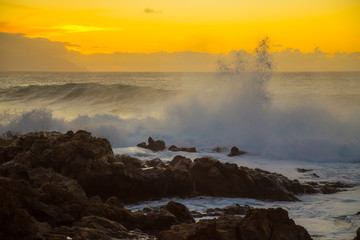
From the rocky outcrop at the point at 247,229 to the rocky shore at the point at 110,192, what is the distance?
0.01 metres

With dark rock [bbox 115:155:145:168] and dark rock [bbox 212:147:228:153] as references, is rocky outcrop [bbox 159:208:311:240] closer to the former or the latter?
dark rock [bbox 115:155:145:168]

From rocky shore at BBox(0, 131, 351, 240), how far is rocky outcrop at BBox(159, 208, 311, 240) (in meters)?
0.01

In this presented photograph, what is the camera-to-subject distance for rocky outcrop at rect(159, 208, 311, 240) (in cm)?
578

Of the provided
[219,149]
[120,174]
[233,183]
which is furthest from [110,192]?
[219,149]

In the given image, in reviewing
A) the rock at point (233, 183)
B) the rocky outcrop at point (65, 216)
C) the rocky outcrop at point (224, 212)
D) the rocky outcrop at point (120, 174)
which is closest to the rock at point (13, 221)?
the rocky outcrop at point (65, 216)

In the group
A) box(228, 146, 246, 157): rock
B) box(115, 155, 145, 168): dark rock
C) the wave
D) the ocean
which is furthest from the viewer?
the wave

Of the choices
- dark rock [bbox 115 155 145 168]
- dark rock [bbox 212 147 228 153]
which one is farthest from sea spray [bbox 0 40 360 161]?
dark rock [bbox 115 155 145 168]

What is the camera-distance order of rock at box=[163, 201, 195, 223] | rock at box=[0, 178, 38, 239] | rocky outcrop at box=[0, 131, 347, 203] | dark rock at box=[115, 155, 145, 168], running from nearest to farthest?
rock at box=[0, 178, 38, 239]
rock at box=[163, 201, 195, 223]
rocky outcrop at box=[0, 131, 347, 203]
dark rock at box=[115, 155, 145, 168]

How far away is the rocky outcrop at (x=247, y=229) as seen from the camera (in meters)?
5.78

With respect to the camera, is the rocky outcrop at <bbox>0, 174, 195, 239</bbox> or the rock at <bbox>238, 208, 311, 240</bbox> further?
the rock at <bbox>238, 208, 311, 240</bbox>

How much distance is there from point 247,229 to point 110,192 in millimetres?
4792

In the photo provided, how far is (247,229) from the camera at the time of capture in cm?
597

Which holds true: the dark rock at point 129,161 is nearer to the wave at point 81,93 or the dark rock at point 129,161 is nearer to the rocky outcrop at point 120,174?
the rocky outcrop at point 120,174

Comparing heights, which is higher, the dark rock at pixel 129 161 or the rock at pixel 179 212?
the dark rock at pixel 129 161
